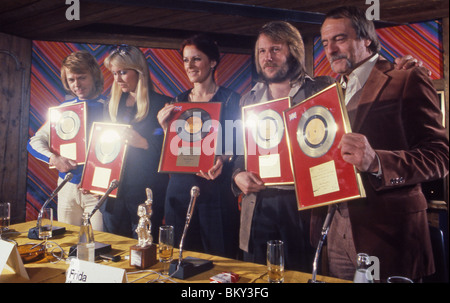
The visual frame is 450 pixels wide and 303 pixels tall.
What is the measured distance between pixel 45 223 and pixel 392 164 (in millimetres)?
2010

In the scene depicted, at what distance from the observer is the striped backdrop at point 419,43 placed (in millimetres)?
3902

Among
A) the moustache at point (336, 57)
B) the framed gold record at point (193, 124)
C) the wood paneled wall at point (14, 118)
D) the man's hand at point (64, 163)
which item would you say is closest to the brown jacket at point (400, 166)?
the moustache at point (336, 57)

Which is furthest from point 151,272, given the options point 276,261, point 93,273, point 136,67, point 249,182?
point 136,67

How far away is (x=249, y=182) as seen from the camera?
2.01m

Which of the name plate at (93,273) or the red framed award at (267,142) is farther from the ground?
the red framed award at (267,142)

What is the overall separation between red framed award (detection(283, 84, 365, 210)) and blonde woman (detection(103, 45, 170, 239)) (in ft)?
3.83

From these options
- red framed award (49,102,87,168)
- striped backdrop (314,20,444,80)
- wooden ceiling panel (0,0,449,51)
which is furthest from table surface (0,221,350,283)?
striped backdrop (314,20,444,80)

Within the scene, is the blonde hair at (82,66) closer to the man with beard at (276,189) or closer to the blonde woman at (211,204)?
the blonde woman at (211,204)

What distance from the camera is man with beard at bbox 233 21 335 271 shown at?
195cm

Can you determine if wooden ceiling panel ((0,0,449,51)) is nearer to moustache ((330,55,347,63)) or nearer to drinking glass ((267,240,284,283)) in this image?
moustache ((330,55,347,63))

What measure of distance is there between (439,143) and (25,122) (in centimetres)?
470

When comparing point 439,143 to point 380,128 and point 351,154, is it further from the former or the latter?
point 351,154

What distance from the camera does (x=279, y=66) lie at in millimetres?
2178

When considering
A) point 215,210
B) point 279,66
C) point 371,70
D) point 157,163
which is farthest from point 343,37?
point 157,163
